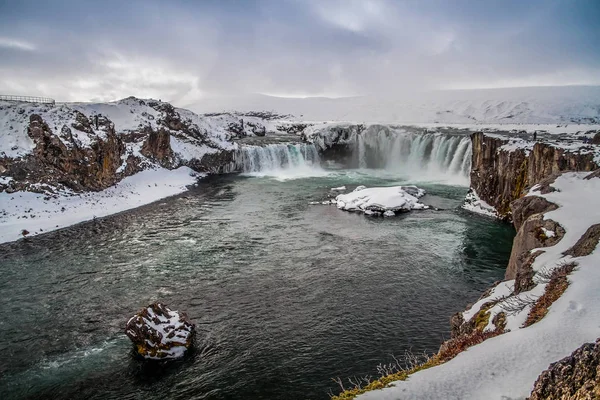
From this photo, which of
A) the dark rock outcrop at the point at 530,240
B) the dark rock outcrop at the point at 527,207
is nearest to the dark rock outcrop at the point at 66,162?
the dark rock outcrop at the point at 527,207

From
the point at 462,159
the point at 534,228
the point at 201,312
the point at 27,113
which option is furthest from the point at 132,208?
the point at 462,159

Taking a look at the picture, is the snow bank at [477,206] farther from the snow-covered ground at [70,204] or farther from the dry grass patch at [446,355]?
the snow-covered ground at [70,204]

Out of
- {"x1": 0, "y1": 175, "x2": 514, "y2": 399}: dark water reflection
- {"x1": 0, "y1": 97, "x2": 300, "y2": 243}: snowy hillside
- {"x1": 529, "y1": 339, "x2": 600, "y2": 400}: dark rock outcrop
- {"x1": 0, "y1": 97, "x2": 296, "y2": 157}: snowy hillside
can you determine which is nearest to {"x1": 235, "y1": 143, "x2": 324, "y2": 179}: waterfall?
{"x1": 0, "y1": 97, "x2": 300, "y2": 243}: snowy hillside

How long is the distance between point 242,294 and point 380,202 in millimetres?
17722

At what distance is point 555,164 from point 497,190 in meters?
5.53

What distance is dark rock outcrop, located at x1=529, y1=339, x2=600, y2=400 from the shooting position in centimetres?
405

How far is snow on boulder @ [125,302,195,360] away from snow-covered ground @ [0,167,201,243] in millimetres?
18112

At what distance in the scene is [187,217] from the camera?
31.1m

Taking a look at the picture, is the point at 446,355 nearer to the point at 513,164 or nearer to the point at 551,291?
the point at 551,291

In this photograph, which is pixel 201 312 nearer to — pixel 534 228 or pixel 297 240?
pixel 297 240

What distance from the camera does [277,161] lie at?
58000mm

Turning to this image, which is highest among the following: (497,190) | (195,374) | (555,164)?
(555,164)

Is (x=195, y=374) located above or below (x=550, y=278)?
below

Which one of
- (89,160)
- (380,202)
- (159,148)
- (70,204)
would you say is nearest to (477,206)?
(380,202)
